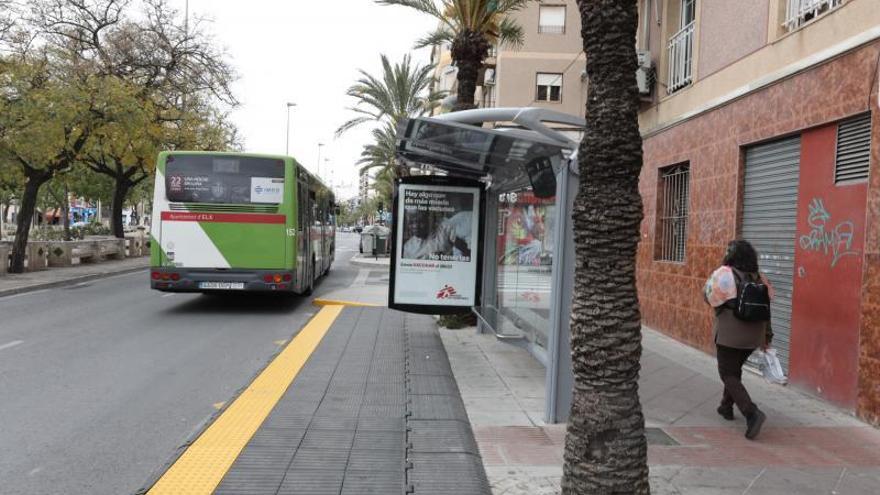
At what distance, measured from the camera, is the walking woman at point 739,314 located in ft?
17.7

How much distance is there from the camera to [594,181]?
3561mm

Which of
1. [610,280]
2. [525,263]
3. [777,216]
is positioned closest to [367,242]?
[525,263]

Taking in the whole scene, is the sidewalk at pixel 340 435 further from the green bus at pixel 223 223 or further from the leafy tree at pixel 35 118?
the leafy tree at pixel 35 118

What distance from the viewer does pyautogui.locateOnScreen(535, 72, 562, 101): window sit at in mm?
28469

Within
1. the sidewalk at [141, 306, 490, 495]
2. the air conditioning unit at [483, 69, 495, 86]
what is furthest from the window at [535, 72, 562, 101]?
the sidewalk at [141, 306, 490, 495]

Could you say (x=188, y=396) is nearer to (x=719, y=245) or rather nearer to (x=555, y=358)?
(x=555, y=358)

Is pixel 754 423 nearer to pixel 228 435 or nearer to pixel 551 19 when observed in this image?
pixel 228 435

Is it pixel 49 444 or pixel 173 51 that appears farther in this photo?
pixel 173 51

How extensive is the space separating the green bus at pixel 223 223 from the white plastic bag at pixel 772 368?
869 cm

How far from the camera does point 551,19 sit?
92.8 ft

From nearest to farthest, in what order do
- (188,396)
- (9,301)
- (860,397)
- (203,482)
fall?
(203,482)
(860,397)
(188,396)
(9,301)

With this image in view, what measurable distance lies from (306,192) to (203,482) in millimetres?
10761

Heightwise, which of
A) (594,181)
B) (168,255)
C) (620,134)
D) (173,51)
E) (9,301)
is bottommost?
(9,301)

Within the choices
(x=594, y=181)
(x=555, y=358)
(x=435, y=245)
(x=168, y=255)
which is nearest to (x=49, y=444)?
(x=555, y=358)
